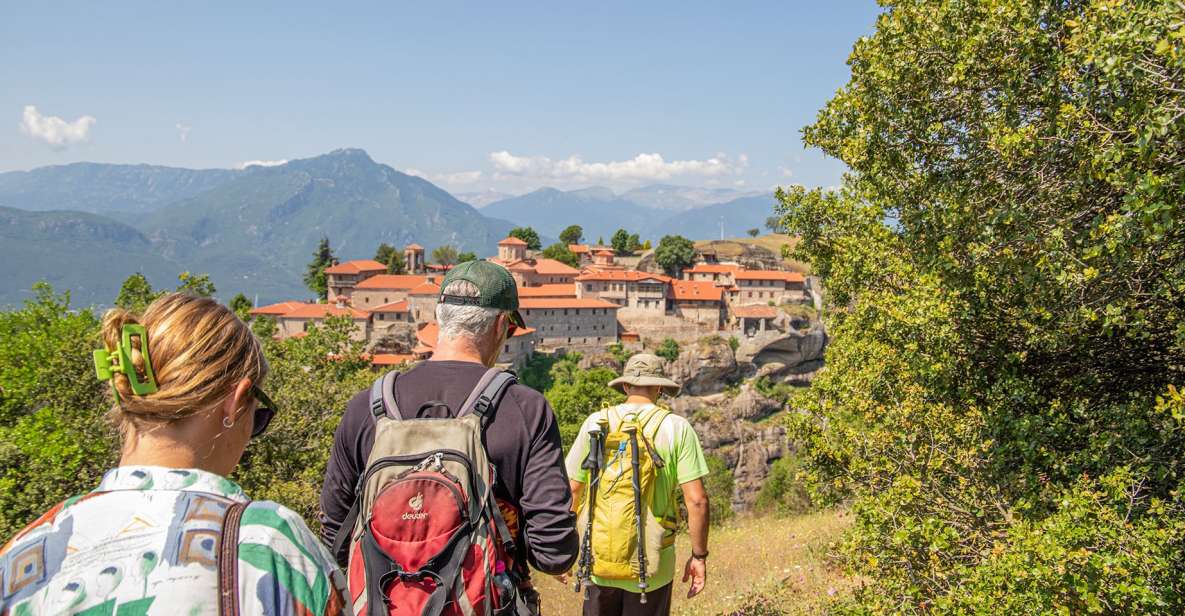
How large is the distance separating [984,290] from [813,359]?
218ft

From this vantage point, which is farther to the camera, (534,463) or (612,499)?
(612,499)

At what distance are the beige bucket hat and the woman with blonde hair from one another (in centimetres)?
333

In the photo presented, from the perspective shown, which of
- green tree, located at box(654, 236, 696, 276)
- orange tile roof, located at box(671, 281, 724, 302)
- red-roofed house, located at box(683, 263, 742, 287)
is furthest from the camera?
green tree, located at box(654, 236, 696, 276)

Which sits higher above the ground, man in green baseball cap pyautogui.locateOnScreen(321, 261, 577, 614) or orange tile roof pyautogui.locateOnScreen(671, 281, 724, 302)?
orange tile roof pyautogui.locateOnScreen(671, 281, 724, 302)

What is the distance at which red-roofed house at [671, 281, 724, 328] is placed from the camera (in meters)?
70.1

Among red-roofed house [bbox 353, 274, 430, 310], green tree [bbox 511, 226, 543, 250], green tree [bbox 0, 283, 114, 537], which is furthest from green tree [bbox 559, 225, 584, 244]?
green tree [bbox 0, 283, 114, 537]

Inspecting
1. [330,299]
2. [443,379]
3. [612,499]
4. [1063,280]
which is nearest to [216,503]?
[443,379]

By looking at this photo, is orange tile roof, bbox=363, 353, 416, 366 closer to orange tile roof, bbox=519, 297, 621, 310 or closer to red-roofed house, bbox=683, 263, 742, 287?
orange tile roof, bbox=519, 297, 621, 310

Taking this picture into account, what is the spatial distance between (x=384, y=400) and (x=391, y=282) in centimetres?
7149

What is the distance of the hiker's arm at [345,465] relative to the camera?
3369 mm

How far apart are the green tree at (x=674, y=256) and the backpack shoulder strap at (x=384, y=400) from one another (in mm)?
79761

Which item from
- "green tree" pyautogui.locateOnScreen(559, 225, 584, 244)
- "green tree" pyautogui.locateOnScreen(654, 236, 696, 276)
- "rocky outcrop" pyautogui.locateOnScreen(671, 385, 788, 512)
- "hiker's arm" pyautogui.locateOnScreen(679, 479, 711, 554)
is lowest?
"rocky outcrop" pyautogui.locateOnScreen(671, 385, 788, 512)

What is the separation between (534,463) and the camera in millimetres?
3162

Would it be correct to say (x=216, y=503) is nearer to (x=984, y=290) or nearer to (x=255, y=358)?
(x=255, y=358)
